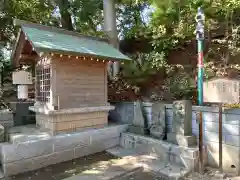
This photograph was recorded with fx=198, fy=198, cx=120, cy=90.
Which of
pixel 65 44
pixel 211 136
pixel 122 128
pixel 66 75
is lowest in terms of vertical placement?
pixel 122 128

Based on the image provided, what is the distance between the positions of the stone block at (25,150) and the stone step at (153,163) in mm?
1895

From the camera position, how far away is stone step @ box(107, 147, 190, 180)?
435cm

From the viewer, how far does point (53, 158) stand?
A: 519cm

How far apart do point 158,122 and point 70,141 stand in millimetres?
2530

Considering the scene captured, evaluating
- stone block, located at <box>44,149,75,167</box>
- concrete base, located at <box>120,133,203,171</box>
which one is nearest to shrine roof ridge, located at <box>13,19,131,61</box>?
concrete base, located at <box>120,133,203,171</box>

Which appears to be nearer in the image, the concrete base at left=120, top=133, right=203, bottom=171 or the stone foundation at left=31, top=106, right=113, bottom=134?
the concrete base at left=120, top=133, right=203, bottom=171

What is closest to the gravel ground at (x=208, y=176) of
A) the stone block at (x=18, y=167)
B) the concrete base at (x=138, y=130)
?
the concrete base at (x=138, y=130)

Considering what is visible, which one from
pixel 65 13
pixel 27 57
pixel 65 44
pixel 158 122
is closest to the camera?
pixel 65 44

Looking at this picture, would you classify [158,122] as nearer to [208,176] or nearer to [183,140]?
[183,140]

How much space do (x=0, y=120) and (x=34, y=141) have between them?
6.80 feet

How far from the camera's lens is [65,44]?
543 cm

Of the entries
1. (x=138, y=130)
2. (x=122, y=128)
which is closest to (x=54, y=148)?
(x=122, y=128)

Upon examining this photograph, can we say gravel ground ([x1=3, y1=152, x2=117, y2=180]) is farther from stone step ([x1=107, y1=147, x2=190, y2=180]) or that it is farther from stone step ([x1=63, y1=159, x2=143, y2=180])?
stone step ([x1=107, y1=147, x2=190, y2=180])

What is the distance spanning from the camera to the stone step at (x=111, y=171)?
4287mm
